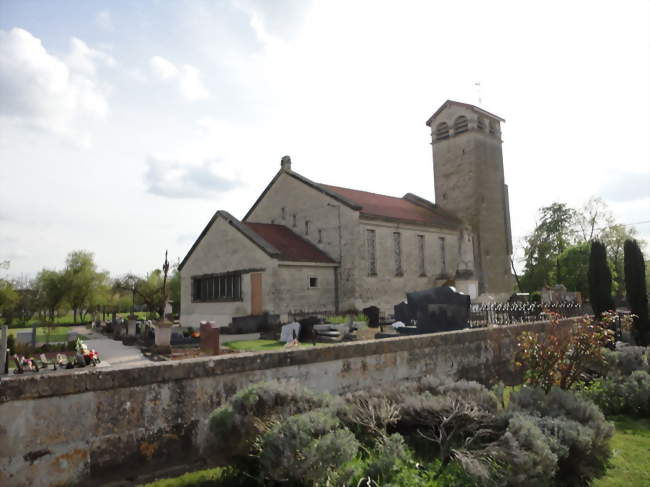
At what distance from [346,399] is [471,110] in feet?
112

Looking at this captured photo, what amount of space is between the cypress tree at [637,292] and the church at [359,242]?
8.77m

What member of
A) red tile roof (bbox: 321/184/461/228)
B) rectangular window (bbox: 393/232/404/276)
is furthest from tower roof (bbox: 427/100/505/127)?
rectangular window (bbox: 393/232/404/276)

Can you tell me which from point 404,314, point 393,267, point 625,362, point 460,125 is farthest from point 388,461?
point 460,125

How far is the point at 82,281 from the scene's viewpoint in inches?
1914

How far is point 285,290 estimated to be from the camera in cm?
2444

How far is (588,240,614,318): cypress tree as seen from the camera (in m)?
18.3

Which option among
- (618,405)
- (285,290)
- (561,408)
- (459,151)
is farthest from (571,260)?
(561,408)

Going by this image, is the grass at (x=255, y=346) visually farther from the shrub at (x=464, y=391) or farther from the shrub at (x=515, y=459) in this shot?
the shrub at (x=515, y=459)

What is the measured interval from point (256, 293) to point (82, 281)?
33017mm

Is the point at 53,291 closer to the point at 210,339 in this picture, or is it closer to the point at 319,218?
the point at 319,218

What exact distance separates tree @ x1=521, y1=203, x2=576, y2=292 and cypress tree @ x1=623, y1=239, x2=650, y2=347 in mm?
29579

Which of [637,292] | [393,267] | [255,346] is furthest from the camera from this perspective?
[393,267]

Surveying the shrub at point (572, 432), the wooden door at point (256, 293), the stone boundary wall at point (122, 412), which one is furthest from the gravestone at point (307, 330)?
the shrub at point (572, 432)

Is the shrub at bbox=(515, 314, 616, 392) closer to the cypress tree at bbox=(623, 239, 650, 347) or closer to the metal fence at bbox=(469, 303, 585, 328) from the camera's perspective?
the metal fence at bbox=(469, 303, 585, 328)
